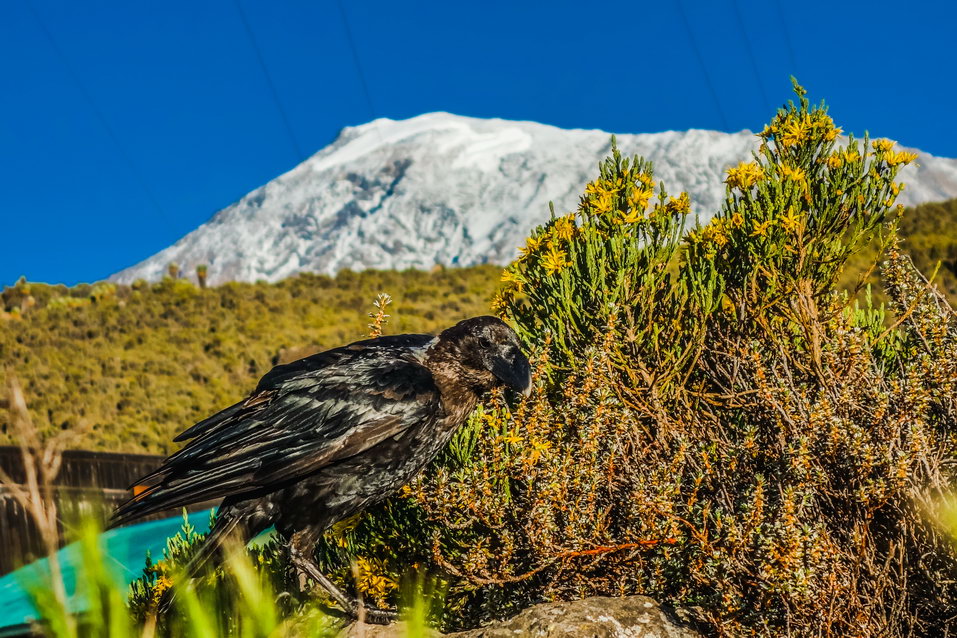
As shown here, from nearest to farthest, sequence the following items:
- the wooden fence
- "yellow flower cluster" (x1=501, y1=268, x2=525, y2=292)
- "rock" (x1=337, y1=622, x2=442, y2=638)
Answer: "rock" (x1=337, y1=622, x2=442, y2=638) → "yellow flower cluster" (x1=501, y1=268, x2=525, y2=292) → the wooden fence

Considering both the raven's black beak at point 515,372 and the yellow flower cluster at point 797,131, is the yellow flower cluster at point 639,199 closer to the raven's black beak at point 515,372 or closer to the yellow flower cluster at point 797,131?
the yellow flower cluster at point 797,131

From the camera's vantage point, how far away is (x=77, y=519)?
50.0 inches

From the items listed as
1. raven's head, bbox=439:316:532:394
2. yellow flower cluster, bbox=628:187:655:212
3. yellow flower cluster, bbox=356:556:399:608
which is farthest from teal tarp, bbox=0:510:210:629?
yellow flower cluster, bbox=628:187:655:212

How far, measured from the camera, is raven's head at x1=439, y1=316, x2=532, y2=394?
10.6 feet

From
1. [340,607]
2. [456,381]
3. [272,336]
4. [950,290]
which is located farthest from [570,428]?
[272,336]

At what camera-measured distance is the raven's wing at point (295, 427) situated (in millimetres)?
3010

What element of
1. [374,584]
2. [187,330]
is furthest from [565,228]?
[187,330]

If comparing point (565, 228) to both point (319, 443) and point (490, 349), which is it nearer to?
point (490, 349)

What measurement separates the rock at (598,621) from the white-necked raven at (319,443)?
0.69m

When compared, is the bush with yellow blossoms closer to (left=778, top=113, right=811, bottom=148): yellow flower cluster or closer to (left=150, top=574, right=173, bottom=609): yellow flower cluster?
(left=778, top=113, right=811, bottom=148): yellow flower cluster

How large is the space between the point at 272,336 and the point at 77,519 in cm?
2406

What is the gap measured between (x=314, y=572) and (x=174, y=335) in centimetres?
2338

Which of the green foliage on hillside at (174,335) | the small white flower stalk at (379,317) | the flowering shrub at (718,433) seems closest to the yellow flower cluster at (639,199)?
the flowering shrub at (718,433)

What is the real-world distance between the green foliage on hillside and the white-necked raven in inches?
580
